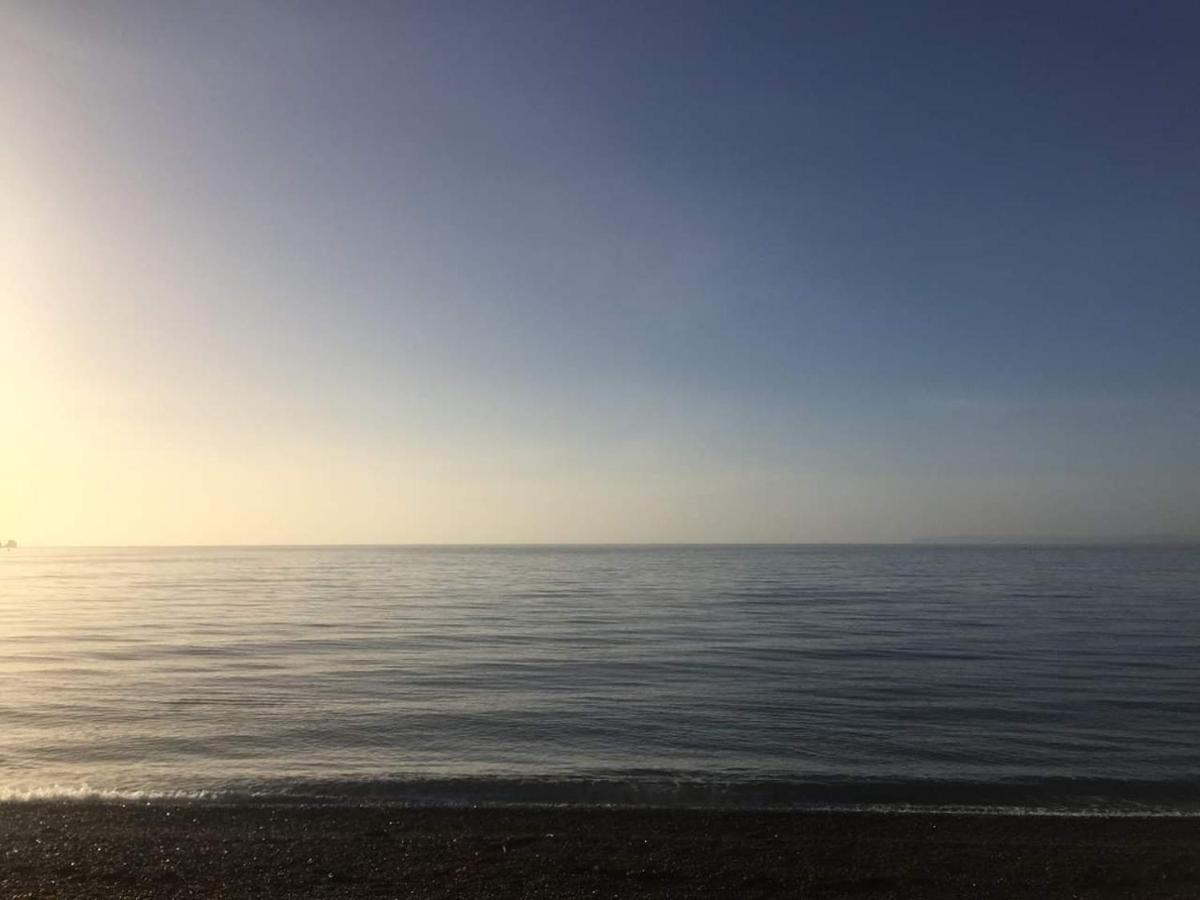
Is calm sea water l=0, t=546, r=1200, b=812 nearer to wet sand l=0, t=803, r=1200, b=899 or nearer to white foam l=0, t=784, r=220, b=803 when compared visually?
white foam l=0, t=784, r=220, b=803

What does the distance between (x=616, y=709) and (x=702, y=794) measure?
22.5 ft

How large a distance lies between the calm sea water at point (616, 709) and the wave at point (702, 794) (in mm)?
64

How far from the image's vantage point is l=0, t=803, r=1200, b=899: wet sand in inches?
372

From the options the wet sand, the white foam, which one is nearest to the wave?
the white foam

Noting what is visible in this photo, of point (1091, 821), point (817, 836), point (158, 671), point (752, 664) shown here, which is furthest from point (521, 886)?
point (158, 671)

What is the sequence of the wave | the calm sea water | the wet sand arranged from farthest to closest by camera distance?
the calm sea water
the wave
the wet sand

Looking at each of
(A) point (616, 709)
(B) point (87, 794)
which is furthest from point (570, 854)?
(A) point (616, 709)

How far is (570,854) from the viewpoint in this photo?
1056 cm

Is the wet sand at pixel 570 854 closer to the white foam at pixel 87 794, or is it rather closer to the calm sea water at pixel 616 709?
the white foam at pixel 87 794

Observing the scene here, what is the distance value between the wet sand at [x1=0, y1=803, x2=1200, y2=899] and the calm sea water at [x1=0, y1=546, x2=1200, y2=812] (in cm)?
137

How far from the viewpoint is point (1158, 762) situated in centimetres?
1584

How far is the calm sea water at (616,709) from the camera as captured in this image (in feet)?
47.0

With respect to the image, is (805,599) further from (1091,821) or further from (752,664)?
(1091,821)

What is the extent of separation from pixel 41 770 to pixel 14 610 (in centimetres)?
4805
